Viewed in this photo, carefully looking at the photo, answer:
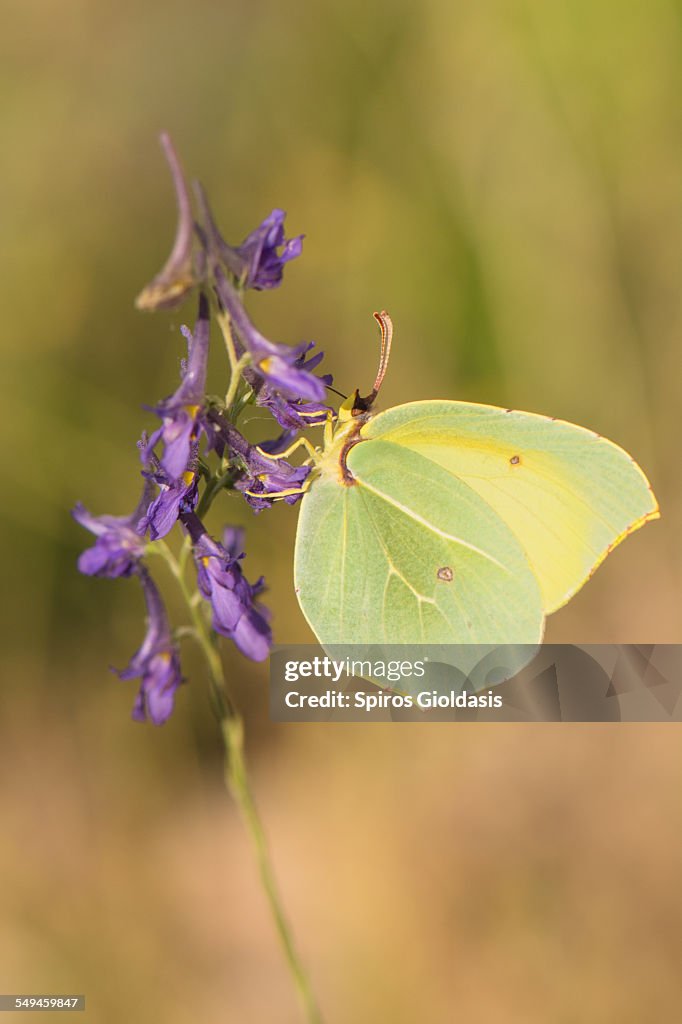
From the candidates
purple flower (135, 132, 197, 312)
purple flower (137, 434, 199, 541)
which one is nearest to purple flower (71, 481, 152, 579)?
purple flower (137, 434, 199, 541)

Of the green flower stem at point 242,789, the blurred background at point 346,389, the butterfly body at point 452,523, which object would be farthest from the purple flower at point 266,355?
the blurred background at point 346,389

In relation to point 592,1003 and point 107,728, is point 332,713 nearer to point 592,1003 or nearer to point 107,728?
point 107,728

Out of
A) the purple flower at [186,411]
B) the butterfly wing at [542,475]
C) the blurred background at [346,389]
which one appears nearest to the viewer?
the purple flower at [186,411]

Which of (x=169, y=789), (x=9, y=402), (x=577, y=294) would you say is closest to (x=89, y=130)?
(x=9, y=402)

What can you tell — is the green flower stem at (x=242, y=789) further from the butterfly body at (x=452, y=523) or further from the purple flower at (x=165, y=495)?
the butterfly body at (x=452, y=523)

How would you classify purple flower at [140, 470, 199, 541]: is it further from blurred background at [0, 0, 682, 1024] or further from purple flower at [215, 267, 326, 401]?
blurred background at [0, 0, 682, 1024]
